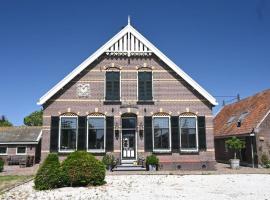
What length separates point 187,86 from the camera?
2325 cm

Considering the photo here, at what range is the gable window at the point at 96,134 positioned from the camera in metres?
22.2

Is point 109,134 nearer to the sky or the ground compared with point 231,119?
nearer to the ground

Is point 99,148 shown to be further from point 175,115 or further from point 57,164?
point 57,164

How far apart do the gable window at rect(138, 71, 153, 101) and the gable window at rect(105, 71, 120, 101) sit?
61.6 inches

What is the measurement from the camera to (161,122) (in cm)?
2277

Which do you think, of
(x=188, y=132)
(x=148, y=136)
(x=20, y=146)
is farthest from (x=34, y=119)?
(x=188, y=132)

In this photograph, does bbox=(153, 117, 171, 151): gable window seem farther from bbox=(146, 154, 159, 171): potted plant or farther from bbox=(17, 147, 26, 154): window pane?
bbox=(17, 147, 26, 154): window pane

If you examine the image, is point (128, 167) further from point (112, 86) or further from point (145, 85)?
point (145, 85)

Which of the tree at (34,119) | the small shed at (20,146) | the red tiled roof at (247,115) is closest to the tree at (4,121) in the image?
the tree at (34,119)

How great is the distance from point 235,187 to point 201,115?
363 inches

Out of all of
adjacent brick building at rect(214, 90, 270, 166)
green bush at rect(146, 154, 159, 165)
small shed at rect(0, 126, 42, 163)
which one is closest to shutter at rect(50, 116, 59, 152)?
green bush at rect(146, 154, 159, 165)

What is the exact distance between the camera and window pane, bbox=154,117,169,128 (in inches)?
893

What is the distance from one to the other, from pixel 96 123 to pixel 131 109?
2623mm

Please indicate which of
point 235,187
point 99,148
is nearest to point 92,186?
point 235,187
